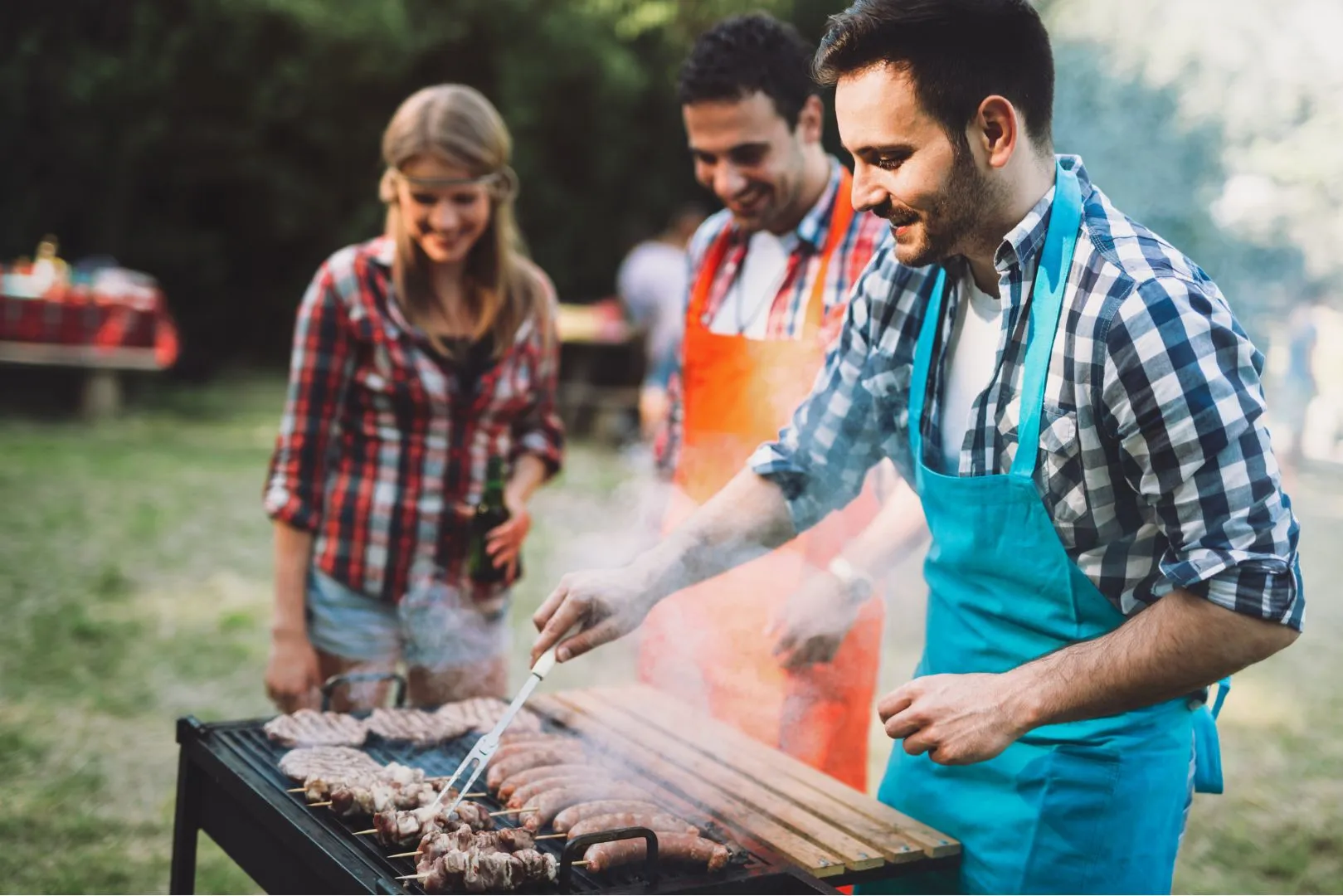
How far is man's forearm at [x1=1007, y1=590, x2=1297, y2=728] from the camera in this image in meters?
1.87

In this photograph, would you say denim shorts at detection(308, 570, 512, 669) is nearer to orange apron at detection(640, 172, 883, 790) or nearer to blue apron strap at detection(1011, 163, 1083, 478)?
orange apron at detection(640, 172, 883, 790)

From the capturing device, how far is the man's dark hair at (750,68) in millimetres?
3242

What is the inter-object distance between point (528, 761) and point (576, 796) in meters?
0.22

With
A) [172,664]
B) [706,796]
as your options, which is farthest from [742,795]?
[172,664]

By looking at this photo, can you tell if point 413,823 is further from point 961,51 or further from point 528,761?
point 961,51

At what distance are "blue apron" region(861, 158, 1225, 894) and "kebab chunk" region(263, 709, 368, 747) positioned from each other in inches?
53.1

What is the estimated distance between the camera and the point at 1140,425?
1920mm

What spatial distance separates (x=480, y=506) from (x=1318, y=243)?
5.65m

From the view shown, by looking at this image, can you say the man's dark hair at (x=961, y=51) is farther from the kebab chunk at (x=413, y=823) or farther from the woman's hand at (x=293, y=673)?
the woman's hand at (x=293, y=673)

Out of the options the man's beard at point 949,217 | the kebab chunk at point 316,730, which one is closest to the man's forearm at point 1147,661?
the man's beard at point 949,217

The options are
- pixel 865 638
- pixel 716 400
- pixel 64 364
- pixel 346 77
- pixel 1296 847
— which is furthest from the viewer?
pixel 346 77

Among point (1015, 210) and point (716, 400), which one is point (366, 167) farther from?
point (1015, 210)

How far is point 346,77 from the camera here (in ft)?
57.2

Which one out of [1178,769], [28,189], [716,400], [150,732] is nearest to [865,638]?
[716,400]
